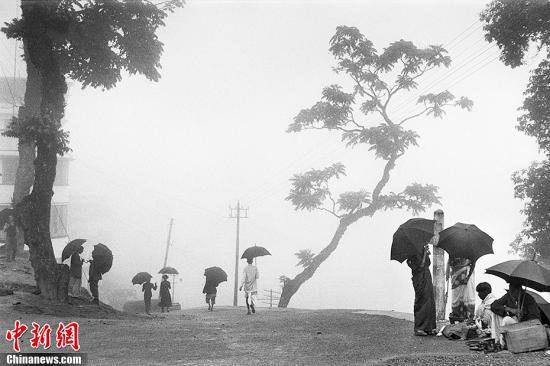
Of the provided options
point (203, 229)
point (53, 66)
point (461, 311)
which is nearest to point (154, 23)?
point (53, 66)

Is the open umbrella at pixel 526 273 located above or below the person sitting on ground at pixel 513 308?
above

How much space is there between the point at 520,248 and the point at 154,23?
17378 millimetres

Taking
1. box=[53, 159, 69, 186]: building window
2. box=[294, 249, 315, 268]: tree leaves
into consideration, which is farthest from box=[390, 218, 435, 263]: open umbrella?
box=[53, 159, 69, 186]: building window

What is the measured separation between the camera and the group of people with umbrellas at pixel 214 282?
15266mm

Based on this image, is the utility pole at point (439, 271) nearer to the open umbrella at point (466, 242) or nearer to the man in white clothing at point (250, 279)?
the open umbrella at point (466, 242)

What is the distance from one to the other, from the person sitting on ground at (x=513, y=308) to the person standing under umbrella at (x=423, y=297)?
1.83 m

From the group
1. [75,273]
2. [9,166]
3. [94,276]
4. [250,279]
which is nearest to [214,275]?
[250,279]

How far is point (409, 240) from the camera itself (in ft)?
32.6

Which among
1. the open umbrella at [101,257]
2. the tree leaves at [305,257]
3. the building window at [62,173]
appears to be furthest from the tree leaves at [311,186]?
the building window at [62,173]

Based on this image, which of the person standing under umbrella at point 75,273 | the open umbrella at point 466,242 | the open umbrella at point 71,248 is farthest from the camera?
the person standing under umbrella at point 75,273

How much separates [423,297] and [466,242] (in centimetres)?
141

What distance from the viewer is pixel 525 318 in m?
8.02

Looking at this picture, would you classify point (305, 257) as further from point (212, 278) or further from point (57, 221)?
point (57, 221)

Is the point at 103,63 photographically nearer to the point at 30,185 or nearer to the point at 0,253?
the point at 30,185
